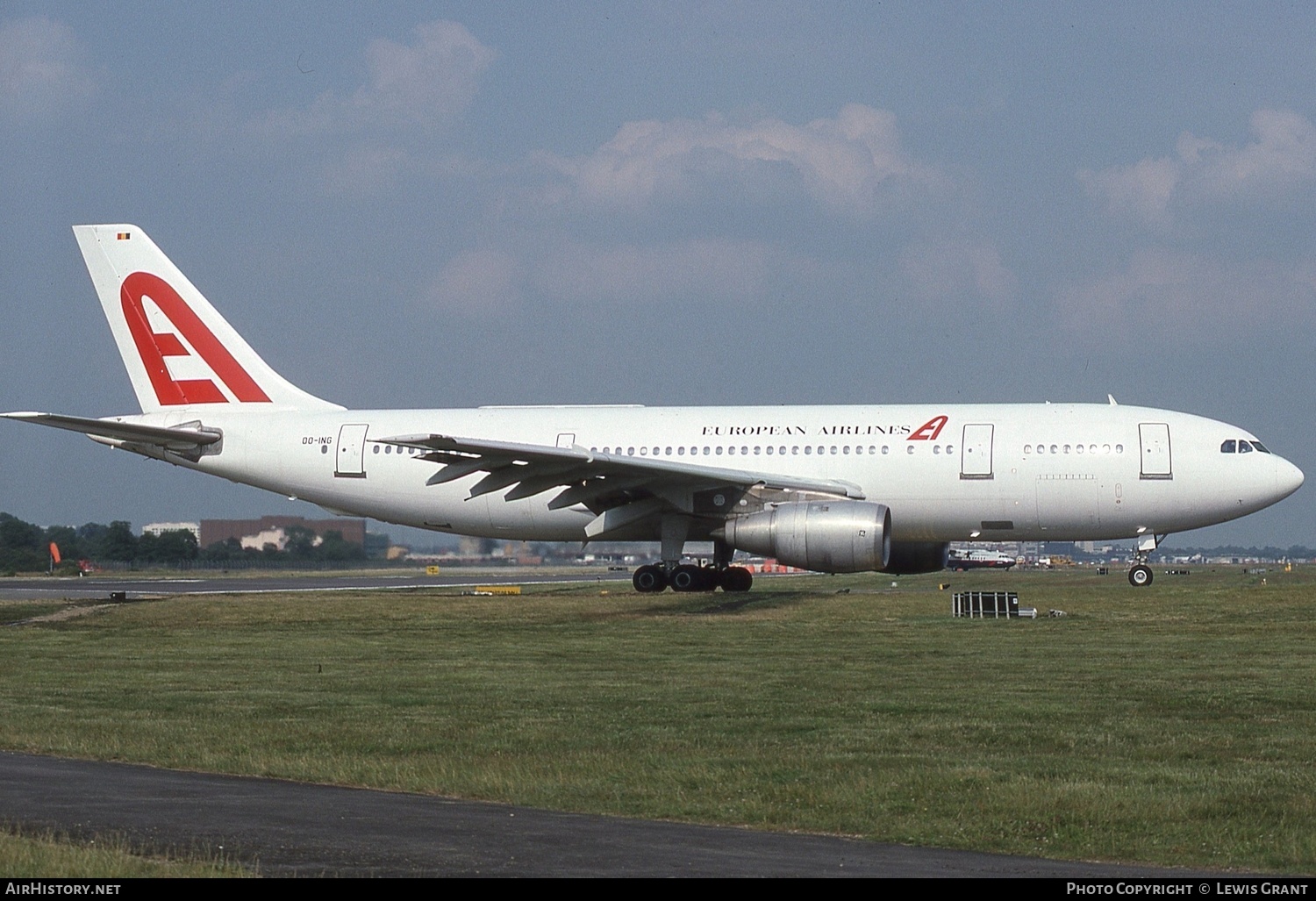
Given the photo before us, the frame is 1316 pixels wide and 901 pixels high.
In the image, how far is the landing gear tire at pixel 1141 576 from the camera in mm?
34938

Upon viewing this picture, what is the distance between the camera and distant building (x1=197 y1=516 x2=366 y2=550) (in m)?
72.8

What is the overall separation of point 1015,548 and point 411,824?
13982 cm

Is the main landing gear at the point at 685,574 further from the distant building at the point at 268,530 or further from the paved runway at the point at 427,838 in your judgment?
the distant building at the point at 268,530

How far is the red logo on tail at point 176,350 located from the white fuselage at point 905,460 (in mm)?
1273

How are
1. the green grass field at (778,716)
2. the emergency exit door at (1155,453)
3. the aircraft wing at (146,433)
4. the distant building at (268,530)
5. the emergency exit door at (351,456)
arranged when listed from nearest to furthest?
1. the green grass field at (778,716)
2. the emergency exit door at (1155,453)
3. the aircraft wing at (146,433)
4. the emergency exit door at (351,456)
5. the distant building at (268,530)

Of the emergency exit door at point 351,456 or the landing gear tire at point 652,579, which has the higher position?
the emergency exit door at point 351,456

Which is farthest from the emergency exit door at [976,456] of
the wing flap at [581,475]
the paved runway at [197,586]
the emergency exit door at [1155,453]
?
the paved runway at [197,586]

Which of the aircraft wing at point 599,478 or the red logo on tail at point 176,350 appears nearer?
the aircraft wing at point 599,478

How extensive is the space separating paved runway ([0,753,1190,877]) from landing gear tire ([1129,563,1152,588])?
26632 millimetres

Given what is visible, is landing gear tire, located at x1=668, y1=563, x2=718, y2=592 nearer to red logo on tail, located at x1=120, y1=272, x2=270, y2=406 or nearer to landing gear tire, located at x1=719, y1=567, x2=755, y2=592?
landing gear tire, located at x1=719, y1=567, x2=755, y2=592

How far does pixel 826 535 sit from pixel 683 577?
20.2ft

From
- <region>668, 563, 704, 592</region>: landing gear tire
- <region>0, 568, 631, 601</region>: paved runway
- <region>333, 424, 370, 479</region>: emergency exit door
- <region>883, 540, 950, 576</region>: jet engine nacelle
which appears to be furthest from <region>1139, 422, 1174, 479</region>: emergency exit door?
<region>0, 568, 631, 601</region>: paved runway
